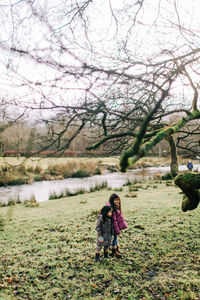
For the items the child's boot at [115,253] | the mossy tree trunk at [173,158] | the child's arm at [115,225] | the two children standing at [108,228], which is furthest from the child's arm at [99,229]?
the mossy tree trunk at [173,158]

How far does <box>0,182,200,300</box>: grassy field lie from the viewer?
140 inches

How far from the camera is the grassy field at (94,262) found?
11.7 ft

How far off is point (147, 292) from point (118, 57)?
129 inches

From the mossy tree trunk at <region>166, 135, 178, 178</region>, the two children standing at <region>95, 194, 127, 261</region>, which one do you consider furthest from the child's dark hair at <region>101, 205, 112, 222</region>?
the mossy tree trunk at <region>166, 135, 178, 178</region>

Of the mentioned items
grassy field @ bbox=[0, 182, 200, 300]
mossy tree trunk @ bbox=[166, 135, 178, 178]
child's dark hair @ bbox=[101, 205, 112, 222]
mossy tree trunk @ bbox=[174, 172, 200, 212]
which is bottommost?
grassy field @ bbox=[0, 182, 200, 300]

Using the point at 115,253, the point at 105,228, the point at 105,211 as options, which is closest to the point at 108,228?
the point at 105,228

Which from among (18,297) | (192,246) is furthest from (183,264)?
(18,297)

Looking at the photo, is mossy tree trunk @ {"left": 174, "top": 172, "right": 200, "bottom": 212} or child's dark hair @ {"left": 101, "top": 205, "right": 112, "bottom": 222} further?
child's dark hair @ {"left": 101, "top": 205, "right": 112, "bottom": 222}

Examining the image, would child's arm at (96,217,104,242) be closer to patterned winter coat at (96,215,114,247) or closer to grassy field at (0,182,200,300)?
patterned winter coat at (96,215,114,247)

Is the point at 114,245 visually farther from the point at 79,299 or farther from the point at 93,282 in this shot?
the point at 79,299

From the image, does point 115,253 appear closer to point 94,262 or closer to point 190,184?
point 94,262

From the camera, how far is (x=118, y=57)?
3.77 meters

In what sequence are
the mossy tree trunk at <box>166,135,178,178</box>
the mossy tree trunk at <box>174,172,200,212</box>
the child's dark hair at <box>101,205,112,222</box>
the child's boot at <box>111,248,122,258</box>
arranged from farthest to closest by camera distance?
the child's boot at <box>111,248,122,258</box>
the child's dark hair at <box>101,205,112,222</box>
the mossy tree trunk at <box>166,135,178,178</box>
the mossy tree trunk at <box>174,172,200,212</box>

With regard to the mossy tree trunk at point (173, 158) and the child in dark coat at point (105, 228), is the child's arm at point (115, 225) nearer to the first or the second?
the child in dark coat at point (105, 228)
